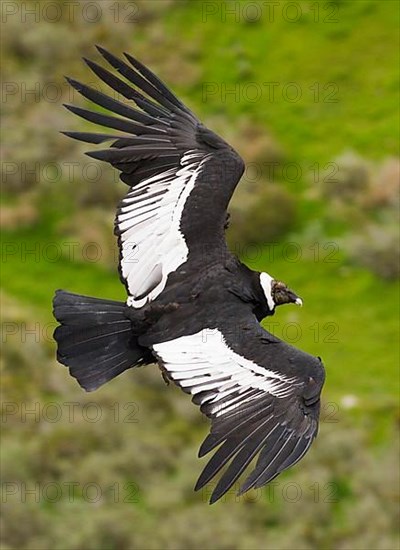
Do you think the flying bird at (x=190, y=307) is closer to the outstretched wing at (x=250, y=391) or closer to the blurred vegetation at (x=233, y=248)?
Answer: the outstretched wing at (x=250, y=391)

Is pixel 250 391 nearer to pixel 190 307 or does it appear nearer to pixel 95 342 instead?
pixel 190 307

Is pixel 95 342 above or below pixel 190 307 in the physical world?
below

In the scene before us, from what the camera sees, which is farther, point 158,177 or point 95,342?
point 158,177

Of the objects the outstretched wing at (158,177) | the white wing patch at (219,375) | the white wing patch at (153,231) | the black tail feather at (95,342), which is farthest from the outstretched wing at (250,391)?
the outstretched wing at (158,177)

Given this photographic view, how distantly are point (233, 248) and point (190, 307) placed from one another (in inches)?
804

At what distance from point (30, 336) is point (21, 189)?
→ 8.46 meters

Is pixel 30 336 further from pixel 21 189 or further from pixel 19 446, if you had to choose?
pixel 21 189

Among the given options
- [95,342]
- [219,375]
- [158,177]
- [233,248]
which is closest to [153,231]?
[158,177]

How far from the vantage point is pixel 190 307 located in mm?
12172

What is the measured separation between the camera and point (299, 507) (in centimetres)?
2319

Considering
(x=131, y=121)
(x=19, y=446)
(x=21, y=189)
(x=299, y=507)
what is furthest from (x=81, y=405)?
(x=131, y=121)

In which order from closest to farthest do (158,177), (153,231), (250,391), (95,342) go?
(250,391)
(95,342)
(153,231)
(158,177)

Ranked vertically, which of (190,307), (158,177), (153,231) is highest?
(158,177)

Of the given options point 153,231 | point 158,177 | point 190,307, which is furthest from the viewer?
point 158,177
